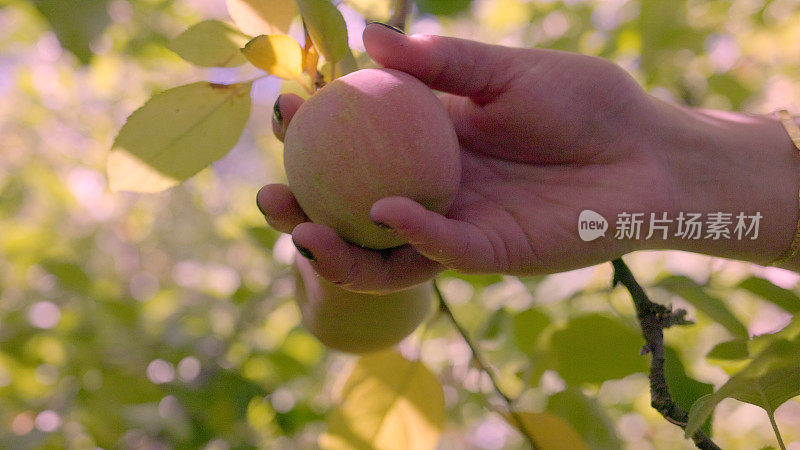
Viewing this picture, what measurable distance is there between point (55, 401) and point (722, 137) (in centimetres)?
135

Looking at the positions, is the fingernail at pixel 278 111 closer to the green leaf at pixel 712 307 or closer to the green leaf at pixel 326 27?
the green leaf at pixel 326 27

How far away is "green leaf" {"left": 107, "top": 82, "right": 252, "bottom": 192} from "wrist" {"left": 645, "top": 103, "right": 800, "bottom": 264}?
578 mm

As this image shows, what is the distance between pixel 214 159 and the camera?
26.2 inches

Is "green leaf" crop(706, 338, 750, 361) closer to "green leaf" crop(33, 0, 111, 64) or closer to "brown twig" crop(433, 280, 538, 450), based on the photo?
"brown twig" crop(433, 280, 538, 450)

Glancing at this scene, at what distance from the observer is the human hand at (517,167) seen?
61 cm

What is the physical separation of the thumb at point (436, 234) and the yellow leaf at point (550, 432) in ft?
0.97

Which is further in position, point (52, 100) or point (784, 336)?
point (52, 100)

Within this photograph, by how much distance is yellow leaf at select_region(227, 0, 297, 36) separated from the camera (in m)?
0.63

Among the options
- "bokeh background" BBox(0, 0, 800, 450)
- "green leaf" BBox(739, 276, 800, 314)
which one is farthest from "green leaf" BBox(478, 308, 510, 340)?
"green leaf" BBox(739, 276, 800, 314)

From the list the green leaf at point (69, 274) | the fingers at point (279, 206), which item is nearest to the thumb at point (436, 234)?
the fingers at point (279, 206)

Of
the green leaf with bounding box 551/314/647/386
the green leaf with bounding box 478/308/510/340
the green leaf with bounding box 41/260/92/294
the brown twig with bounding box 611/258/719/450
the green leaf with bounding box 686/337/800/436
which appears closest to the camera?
the green leaf with bounding box 686/337/800/436

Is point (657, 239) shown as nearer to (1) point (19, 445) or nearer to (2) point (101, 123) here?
(1) point (19, 445)

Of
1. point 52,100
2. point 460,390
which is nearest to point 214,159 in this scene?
point 460,390

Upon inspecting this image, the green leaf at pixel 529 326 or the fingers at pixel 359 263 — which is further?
the green leaf at pixel 529 326
